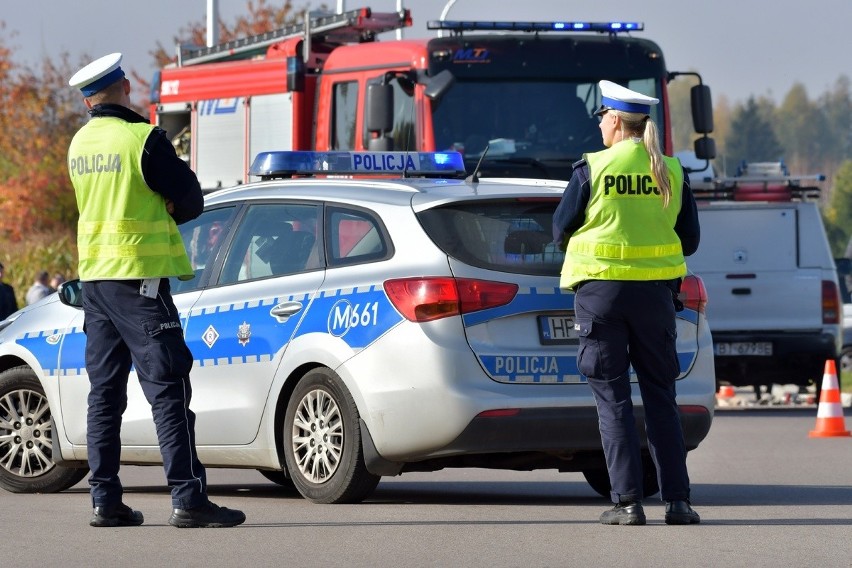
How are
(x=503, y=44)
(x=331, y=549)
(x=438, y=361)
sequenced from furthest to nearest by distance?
1. (x=503, y=44)
2. (x=438, y=361)
3. (x=331, y=549)

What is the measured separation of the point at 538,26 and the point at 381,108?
5.52 ft

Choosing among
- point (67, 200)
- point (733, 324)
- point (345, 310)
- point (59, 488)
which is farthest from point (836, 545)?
point (67, 200)

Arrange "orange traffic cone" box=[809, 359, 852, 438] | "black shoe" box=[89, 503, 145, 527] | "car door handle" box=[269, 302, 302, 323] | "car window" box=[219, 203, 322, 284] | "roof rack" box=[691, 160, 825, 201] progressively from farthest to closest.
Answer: "roof rack" box=[691, 160, 825, 201] → "orange traffic cone" box=[809, 359, 852, 438] → "car window" box=[219, 203, 322, 284] → "car door handle" box=[269, 302, 302, 323] → "black shoe" box=[89, 503, 145, 527]

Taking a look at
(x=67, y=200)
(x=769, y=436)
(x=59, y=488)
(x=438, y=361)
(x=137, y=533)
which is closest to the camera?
(x=137, y=533)

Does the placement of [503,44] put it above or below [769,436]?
above

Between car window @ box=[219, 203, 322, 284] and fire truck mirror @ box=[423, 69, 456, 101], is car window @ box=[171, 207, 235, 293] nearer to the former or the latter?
car window @ box=[219, 203, 322, 284]

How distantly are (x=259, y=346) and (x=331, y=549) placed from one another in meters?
1.90

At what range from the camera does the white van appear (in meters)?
17.7

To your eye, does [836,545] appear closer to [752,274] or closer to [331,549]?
[331,549]

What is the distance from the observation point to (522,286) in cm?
790

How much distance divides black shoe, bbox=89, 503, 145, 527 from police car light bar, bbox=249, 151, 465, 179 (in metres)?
2.49

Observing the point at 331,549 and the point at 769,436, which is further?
the point at 769,436

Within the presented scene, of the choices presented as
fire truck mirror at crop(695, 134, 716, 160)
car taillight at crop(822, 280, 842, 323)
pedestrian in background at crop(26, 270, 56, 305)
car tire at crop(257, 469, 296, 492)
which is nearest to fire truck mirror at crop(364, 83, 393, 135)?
fire truck mirror at crop(695, 134, 716, 160)

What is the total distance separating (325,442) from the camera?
324 inches
